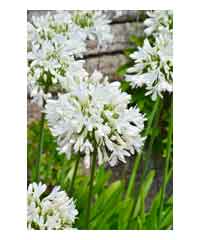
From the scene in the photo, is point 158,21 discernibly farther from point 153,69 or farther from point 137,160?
point 137,160

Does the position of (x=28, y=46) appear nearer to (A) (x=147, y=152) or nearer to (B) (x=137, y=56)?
(B) (x=137, y=56)

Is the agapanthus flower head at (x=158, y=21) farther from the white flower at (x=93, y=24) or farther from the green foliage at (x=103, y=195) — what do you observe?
the green foliage at (x=103, y=195)

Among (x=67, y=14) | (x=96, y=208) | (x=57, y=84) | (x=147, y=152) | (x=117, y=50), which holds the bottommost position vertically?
(x=96, y=208)

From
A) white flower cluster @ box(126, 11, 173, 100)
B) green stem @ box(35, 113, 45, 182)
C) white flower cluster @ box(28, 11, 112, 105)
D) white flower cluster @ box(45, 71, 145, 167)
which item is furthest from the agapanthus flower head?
green stem @ box(35, 113, 45, 182)

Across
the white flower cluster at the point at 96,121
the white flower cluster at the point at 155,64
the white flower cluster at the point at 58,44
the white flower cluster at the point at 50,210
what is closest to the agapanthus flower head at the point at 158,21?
the white flower cluster at the point at 155,64

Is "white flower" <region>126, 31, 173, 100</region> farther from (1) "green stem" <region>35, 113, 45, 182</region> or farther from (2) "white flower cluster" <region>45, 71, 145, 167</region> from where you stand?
(1) "green stem" <region>35, 113, 45, 182</region>
